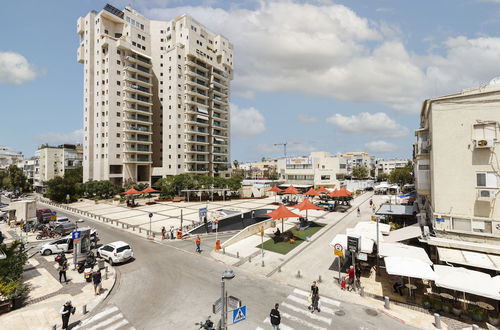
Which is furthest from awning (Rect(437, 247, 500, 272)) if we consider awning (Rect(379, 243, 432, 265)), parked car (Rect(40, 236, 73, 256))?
parked car (Rect(40, 236, 73, 256))

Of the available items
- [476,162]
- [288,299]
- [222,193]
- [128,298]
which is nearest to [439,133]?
[476,162]

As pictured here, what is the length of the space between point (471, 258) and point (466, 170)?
19.1ft

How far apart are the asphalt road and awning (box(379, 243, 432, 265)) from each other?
4426mm

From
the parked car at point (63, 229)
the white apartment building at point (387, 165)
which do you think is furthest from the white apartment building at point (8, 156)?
the white apartment building at point (387, 165)

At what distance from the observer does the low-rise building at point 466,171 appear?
628 inches

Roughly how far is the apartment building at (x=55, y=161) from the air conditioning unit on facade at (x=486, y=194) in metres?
106

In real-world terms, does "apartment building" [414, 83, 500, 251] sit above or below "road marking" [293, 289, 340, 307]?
above

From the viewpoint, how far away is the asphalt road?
11.7m

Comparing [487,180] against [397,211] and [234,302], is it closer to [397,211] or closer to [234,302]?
[397,211]

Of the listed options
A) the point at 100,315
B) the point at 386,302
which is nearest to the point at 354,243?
the point at 386,302

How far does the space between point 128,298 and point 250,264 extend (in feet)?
28.1

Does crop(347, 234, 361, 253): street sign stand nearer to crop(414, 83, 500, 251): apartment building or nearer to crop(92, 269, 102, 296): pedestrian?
crop(414, 83, 500, 251): apartment building

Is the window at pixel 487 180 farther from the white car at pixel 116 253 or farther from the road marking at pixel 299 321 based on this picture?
the white car at pixel 116 253

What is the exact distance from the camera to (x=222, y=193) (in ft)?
200
